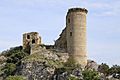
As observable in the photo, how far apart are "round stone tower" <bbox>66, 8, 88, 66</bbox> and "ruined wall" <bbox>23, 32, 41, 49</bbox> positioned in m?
6.83

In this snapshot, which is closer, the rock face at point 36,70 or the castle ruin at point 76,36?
the rock face at point 36,70

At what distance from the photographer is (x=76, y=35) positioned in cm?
7569

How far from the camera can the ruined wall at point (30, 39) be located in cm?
8025

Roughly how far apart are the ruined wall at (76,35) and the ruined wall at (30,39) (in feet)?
20.5

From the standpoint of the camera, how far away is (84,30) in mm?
76562

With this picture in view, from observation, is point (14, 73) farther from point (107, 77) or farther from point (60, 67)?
point (107, 77)

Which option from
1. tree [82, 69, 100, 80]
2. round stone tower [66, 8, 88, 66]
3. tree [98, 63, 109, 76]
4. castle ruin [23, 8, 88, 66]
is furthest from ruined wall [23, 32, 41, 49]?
tree [82, 69, 100, 80]

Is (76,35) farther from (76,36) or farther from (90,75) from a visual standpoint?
(90,75)

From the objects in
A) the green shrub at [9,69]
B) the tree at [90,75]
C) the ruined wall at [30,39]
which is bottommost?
the tree at [90,75]

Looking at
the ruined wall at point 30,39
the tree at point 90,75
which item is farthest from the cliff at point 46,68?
the ruined wall at point 30,39

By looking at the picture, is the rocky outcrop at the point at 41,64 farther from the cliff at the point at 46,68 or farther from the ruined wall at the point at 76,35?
the ruined wall at the point at 76,35

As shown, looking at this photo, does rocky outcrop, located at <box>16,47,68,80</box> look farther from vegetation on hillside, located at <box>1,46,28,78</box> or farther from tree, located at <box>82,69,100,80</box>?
tree, located at <box>82,69,100,80</box>

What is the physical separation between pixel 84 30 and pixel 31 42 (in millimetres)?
10100

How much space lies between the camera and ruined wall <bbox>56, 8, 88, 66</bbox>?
75.4m
